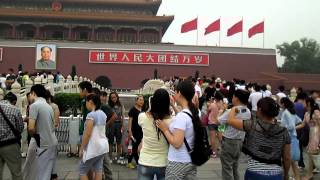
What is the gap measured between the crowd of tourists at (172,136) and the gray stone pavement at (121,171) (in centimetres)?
27

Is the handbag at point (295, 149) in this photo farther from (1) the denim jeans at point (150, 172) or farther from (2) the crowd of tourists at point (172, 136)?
(1) the denim jeans at point (150, 172)

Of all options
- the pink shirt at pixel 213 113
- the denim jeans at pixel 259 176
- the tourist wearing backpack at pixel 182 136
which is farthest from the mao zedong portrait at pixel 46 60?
the denim jeans at pixel 259 176

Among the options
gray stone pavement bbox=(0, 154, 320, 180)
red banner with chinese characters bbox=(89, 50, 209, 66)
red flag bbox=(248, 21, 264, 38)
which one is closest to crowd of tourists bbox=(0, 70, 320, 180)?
gray stone pavement bbox=(0, 154, 320, 180)

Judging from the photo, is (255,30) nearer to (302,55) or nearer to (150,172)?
(302,55)

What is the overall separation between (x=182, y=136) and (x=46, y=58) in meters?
24.7

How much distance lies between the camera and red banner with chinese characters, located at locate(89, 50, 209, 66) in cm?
2712

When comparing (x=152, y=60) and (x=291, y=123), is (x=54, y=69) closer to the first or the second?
(x=152, y=60)

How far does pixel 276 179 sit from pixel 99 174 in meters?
2.00

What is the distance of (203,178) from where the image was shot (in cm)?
598

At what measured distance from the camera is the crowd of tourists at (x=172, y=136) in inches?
124

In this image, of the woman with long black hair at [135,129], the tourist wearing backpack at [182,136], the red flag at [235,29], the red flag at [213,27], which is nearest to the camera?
the tourist wearing backpack at [182,136]

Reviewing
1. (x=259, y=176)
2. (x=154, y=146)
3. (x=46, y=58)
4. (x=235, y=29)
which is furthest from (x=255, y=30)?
(x=259, y=176)

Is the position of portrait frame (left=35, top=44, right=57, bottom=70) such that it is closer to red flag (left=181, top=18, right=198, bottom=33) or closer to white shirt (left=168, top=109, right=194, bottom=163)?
red flag (left=181, top=18, right=198, bottom=33)

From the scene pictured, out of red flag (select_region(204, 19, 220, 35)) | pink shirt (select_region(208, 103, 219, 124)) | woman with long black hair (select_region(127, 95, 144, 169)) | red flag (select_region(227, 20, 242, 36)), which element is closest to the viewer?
woman with long black hair (select_region(127, 95, 144, 169))
